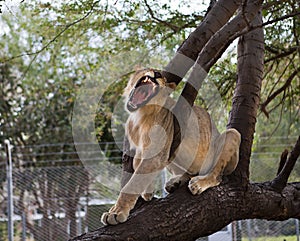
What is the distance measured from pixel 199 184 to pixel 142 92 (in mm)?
549

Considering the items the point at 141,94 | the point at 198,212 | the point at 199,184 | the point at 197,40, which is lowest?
the point at 198,212

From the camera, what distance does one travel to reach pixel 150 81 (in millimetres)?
2992

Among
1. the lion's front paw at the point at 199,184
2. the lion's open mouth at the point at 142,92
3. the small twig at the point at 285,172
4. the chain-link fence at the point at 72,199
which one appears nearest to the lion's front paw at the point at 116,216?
the lion's front paw at the point at 199,184

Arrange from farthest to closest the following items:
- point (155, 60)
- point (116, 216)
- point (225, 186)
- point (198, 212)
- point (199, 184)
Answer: point (155, 60)
point (225, 186)
point (199, 184)
point (198, 212)
point (116, 216)

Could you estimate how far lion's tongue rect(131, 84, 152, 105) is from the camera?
300 cm

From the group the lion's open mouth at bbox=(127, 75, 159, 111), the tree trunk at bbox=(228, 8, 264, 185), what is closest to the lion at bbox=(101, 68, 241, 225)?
the lion's open mouth at bbox=(127, 75, 159, 111)

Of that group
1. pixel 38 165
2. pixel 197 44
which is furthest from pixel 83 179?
pixel 197 44

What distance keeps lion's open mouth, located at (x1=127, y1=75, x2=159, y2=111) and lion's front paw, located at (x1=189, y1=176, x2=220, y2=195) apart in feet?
1.56

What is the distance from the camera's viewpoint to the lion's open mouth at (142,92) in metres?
2.99

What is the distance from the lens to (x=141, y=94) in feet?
9.98

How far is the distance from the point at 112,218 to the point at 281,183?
42.4 inches

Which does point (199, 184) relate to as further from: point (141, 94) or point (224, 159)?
point (141, 94)

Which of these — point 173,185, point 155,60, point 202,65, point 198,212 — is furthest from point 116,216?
point 155,60

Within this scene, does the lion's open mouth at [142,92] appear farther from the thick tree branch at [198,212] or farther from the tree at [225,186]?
the thick tree branch at [198,212]
